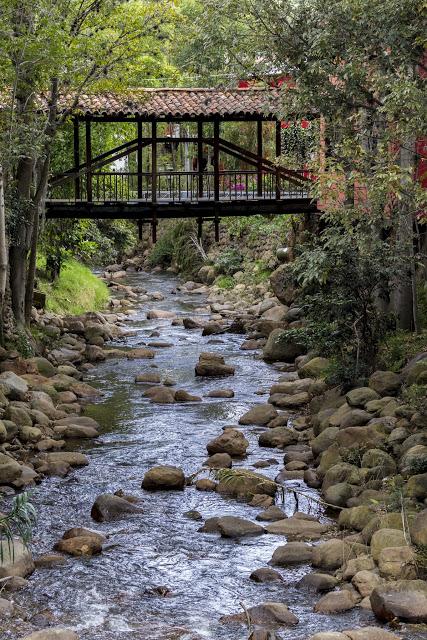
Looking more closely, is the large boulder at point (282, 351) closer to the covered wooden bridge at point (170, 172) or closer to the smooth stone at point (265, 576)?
the covered wooden bridge at point (170, 172)

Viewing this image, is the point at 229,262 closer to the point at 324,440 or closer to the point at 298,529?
the point at 324,440

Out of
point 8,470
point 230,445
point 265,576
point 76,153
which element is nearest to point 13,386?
point 8,470

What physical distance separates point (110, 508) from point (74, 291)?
637 inches

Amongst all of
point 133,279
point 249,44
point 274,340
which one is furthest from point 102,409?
point 133,279

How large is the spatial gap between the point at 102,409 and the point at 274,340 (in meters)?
5.24

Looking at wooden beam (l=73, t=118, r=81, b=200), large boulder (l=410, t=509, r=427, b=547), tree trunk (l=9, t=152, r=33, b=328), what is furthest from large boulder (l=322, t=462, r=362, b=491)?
wooden beam (l=73, t=118, r=81, b=200)

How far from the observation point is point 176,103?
21828mm

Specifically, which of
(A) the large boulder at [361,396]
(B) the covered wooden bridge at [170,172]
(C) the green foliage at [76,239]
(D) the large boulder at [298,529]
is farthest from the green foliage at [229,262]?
(D) the large boulder at [298,529]

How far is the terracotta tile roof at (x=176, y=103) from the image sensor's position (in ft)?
69.1

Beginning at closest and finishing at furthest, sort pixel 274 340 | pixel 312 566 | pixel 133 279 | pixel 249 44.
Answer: pixel 312 566 < pixel 249 44 < pixel 274 340 < pixel 133 279

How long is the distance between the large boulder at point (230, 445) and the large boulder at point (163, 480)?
1.38 meters

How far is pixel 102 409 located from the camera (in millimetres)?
16531

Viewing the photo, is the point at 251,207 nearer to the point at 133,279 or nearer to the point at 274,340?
the point at 274,340

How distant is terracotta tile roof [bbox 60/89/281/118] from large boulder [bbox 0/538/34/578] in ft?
40.4
